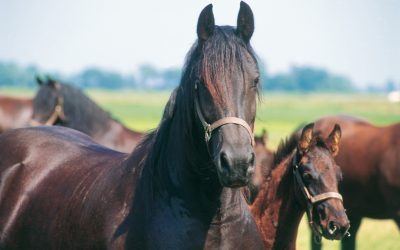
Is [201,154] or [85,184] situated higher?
[201,154]

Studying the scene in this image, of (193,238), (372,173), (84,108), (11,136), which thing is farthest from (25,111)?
(193,238)

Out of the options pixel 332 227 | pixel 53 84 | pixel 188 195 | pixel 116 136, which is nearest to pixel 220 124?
pixel 188 195

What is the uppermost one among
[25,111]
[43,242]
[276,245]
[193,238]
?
[193,238]

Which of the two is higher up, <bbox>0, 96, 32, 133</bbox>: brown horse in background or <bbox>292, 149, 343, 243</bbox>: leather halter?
<bbox>292, 149, 343, 243</bbox>: leather halter

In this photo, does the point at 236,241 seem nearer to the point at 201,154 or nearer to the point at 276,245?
the point at 201,154

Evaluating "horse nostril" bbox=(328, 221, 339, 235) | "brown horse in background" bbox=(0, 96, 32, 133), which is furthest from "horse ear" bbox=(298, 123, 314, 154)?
"brown horse in background" bbox=(0, 96, 32, 133)

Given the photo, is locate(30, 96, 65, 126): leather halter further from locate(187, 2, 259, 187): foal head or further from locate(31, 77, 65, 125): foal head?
locate(187, 2, 259, 187): foal head

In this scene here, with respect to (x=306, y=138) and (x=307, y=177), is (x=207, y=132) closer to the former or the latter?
(x=307, y=177)

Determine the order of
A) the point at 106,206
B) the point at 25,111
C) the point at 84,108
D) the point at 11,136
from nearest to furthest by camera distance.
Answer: the point at 106,206
the point at 11,136
the point at 84,108
the point at 25,111

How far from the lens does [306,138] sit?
228 inches

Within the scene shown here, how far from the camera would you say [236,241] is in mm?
3645

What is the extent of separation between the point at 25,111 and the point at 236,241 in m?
14.5

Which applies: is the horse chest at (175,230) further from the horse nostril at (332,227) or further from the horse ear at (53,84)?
the horse ear at (53,84)

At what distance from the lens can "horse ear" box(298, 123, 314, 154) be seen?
5.78m
